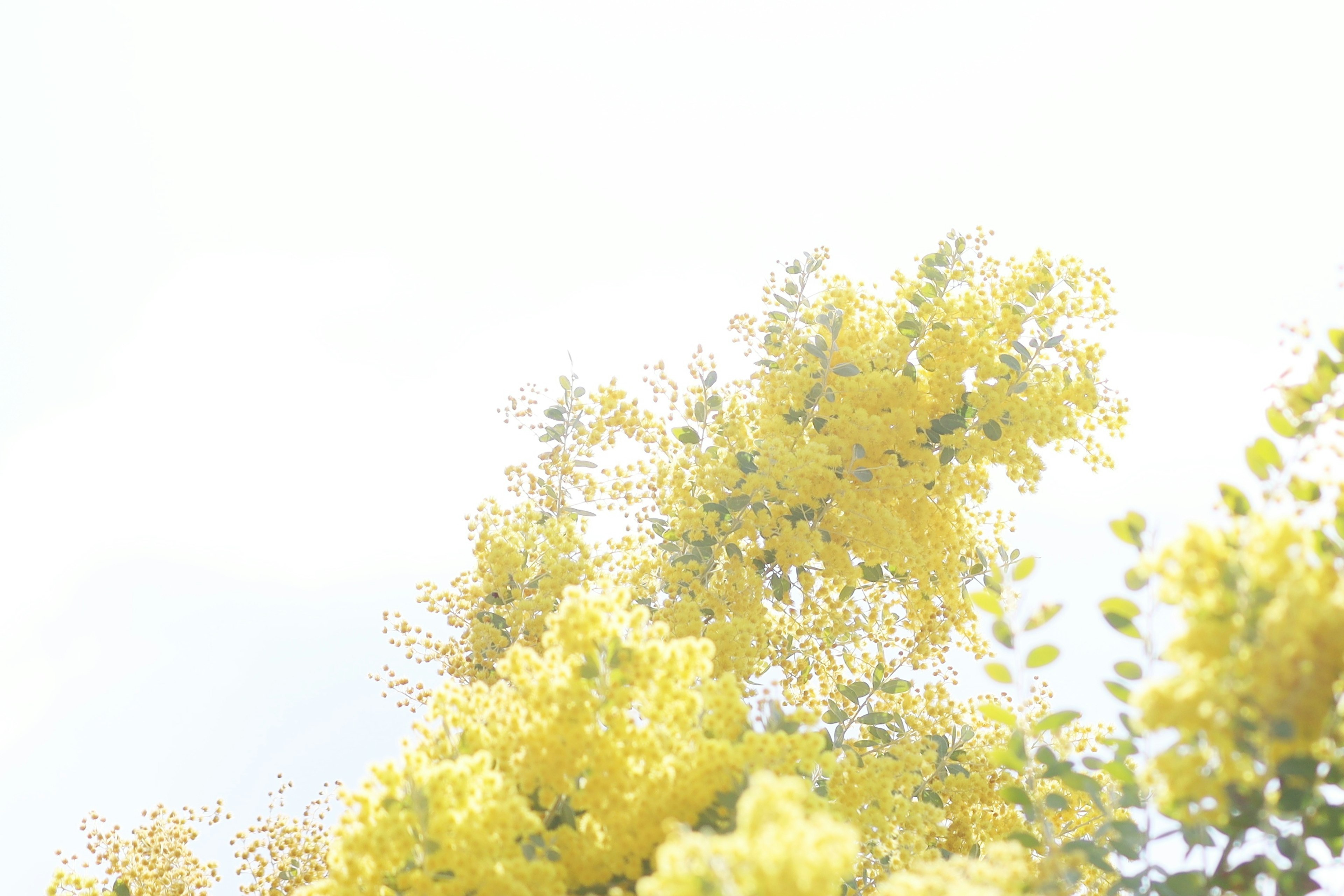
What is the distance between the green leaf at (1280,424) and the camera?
3.36m

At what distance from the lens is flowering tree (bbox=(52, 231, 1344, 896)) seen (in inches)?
100

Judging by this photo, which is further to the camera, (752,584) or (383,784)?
(752,584)

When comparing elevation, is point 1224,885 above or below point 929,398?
below

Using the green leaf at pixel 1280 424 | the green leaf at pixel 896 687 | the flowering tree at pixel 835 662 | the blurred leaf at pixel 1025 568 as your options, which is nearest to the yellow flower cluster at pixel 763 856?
the flowering tree at pixel 835 662

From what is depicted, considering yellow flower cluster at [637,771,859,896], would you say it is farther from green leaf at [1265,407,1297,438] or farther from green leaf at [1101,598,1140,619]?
green leaf at [1265,407,1297,438]

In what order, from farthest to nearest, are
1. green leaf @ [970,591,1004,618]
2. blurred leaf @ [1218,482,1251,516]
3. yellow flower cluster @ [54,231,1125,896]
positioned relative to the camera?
yellow flower cluster @ [54,231,1125,896] < green leaf @ [970,591,1004,618] < blurred leaf @ [1218,482,1251,516]

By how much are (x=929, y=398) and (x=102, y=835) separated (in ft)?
17.2

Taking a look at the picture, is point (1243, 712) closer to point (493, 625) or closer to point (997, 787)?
point (997, 787)

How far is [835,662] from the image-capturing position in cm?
668

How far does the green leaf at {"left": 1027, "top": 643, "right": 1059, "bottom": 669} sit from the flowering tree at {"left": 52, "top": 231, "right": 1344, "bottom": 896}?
0.01 metres

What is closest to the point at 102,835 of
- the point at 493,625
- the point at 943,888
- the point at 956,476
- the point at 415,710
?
the point at 415,710

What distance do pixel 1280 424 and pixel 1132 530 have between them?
581mm

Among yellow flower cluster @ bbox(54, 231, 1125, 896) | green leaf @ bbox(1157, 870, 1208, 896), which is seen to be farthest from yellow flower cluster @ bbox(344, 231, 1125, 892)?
green leaf @ bbox(1157, 870, 1208, 896)

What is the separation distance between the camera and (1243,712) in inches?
98.0
